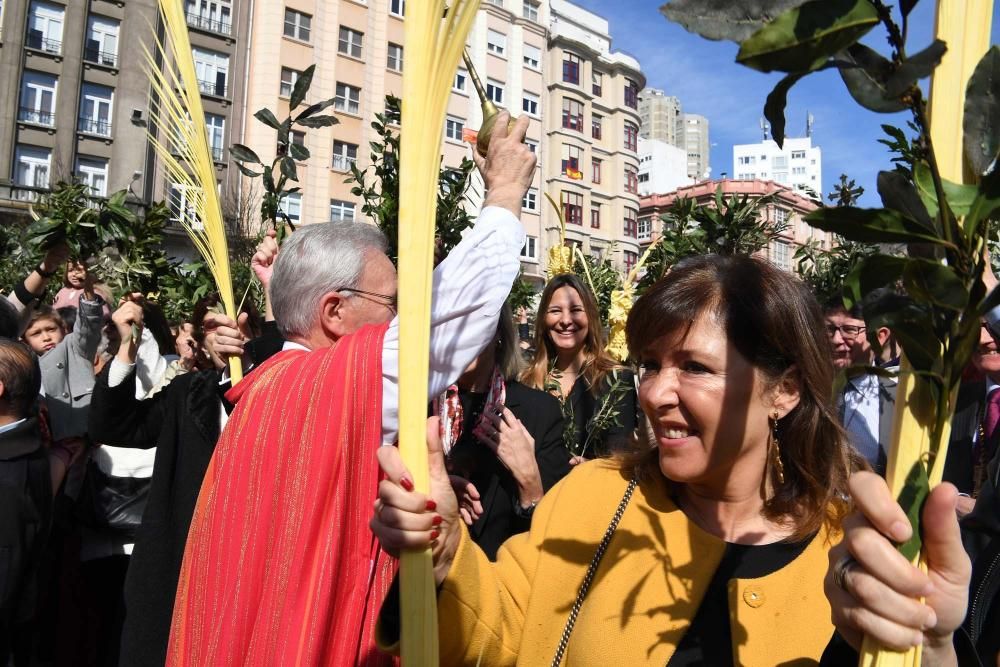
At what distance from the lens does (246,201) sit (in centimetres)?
2402

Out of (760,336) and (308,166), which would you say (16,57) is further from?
(760,336)

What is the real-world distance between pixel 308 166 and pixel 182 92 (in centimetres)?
2710

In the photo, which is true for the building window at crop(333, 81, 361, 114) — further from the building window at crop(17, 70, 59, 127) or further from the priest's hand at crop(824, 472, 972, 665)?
the priest's hand at crop(824, 472, 972, 665)

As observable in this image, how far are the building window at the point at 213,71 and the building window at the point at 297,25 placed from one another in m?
2.71

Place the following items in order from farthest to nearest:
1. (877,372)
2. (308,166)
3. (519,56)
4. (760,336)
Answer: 1. (519,56)
2. (308,166)
3. (760,336)
4. (877,372)

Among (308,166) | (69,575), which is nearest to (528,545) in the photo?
(69,575)

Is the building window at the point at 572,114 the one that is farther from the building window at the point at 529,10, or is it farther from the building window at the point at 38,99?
the building window at the point at 38,99

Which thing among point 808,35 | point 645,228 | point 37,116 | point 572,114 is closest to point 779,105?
point 808,35

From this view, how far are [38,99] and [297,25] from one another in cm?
966

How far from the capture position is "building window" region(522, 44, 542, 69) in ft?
121

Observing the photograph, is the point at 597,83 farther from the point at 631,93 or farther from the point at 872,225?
the point at 872,225

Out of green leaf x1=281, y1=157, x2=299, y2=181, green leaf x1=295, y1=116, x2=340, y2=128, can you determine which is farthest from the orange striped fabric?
green leaf x1=295, y1=116, x2=340, y2=128

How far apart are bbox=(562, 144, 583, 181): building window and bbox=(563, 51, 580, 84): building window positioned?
3907 mm

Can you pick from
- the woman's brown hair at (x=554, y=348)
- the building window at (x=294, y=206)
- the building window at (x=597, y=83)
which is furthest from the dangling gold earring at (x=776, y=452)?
the building window at (x=597, y=83)
